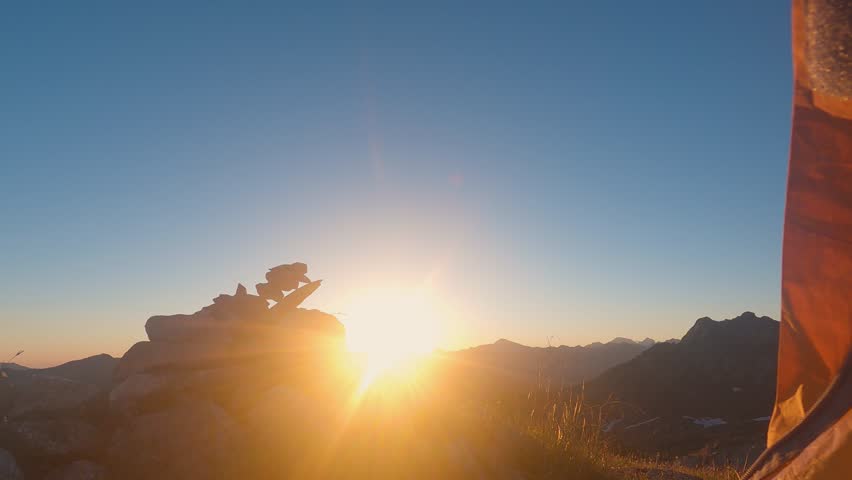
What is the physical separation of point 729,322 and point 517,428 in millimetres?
98171

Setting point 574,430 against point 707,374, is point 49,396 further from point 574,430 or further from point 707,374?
point 707,374

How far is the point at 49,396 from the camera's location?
8664 millimetres

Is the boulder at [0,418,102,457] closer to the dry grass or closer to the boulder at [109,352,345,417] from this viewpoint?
the boulder at [109,352,345,417]

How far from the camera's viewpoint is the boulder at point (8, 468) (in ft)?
22.8

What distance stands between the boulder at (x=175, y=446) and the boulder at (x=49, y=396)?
0.98 metres

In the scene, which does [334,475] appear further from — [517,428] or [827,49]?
[827,49]

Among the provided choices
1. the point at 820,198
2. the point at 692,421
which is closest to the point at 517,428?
the point at 820,198

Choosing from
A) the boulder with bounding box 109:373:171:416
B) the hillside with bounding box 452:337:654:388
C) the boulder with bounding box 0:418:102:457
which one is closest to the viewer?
the boulder with bounding box 0:418:102:457

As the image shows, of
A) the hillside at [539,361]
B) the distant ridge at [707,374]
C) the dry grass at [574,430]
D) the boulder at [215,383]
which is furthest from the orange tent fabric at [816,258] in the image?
the distant ridge at [707,374]

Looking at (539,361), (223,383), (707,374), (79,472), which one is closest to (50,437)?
(79,472)

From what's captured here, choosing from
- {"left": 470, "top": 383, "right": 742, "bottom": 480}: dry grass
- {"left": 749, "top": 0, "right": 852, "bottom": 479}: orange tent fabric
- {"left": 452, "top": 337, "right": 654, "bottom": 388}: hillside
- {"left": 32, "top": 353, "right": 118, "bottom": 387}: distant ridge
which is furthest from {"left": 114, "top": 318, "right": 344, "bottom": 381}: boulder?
{"left": 749, "top": 0, "right": 852, "bottom": 479}: orange tent fabric

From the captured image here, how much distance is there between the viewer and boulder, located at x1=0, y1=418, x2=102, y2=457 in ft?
25.1

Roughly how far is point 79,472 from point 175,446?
1.21 metres

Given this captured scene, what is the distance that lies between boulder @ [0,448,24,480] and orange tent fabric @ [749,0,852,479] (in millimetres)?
8256
